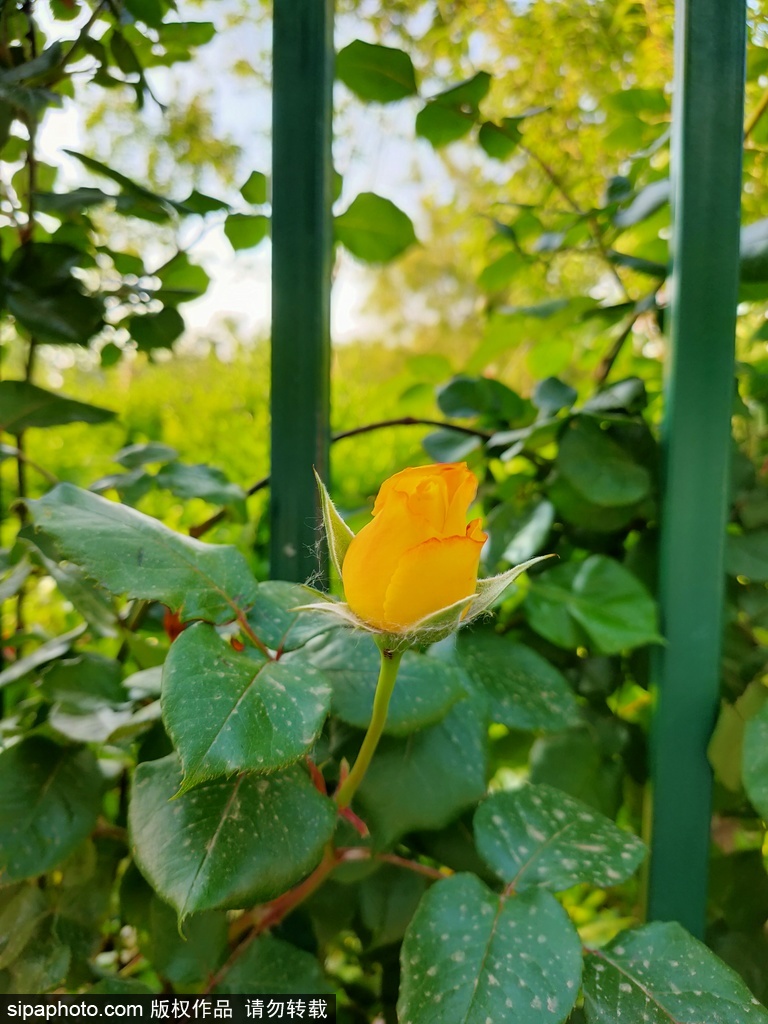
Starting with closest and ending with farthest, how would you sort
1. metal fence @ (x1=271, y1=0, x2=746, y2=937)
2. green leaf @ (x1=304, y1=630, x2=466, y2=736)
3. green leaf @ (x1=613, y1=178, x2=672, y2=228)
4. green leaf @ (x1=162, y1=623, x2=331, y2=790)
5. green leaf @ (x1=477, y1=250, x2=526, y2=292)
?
green leaf @ (x1=162, y1=623, x2=331, y2=790)
green leaf @ (x1=304, y1=630, x2=466, y2=736)
metal fence @ (x1=271, y1=0, x2=746, y2=937)
green leaf @ (x1=613, y1=178, x2=672, y2=228)
green leaf @ (x1=477, y1=250, x2=526, y2=292)

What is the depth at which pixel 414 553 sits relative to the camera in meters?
0.30

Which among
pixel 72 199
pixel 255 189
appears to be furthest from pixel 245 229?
pixel 72 199

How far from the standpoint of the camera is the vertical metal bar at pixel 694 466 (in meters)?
0.50

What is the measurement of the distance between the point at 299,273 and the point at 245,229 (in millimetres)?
182

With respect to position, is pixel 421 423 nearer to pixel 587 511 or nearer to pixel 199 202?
pixel 587 511

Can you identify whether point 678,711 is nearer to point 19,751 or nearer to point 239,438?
point 19,751

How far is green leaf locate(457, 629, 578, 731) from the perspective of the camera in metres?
0.50

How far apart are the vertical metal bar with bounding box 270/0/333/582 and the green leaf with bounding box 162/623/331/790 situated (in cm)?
17

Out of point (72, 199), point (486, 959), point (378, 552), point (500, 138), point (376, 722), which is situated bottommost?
point (486, 959)

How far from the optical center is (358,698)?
1.31 ft

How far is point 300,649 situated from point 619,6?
0.86 m

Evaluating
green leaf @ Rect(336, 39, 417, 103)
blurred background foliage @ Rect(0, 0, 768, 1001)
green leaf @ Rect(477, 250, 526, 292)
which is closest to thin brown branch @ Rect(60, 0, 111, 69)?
blurred background foliage @ Rect(0, 0, 768, 1001)

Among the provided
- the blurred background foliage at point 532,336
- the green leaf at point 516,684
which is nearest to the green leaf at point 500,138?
the blurred background foliage at point 532,336

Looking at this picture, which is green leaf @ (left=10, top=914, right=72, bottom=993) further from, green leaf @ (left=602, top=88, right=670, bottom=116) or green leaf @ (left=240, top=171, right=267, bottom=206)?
green leaf @ (left=602, top=88, right=670, bottom=116)
